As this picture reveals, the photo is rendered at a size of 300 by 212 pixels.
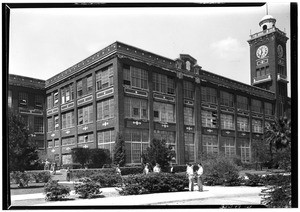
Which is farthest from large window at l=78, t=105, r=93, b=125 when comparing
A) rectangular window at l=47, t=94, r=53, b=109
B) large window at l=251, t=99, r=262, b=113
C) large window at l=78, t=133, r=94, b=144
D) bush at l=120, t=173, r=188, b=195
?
large window at l=251, t=99, r=262, b=113

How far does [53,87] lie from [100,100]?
8025 mm

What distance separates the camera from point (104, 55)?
2981cm

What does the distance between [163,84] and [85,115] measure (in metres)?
7.44

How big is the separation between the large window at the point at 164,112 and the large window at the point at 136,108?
104 cm

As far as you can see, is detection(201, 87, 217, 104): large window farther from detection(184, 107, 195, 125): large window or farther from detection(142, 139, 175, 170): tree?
detection(142, 139, 175, 170): tree

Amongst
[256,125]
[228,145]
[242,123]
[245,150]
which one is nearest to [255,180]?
[256,125]

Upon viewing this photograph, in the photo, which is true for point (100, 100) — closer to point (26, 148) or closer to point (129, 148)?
point (129, 148)

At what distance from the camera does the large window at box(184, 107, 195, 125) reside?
35.6m

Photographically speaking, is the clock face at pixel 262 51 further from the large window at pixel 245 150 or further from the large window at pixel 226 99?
the large window at pixel 245 150

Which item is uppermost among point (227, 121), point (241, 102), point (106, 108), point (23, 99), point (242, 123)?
point (241, 102)

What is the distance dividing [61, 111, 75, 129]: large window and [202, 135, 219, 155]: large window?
45.4 feet

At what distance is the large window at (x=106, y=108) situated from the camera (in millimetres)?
31705

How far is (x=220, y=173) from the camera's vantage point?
965 inches

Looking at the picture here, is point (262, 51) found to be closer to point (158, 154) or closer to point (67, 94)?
point (158, 154)
